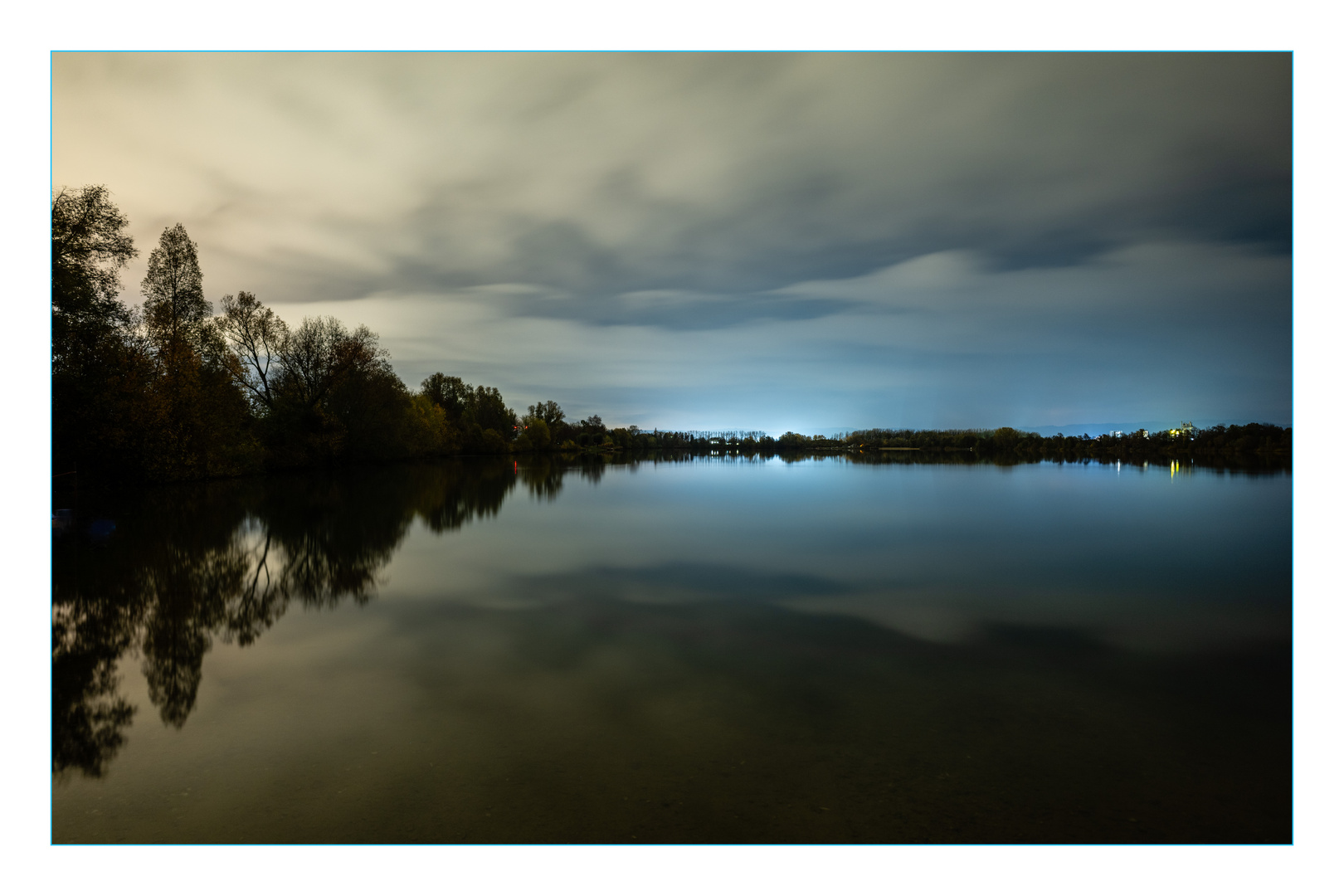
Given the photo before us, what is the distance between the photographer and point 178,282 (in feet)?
113

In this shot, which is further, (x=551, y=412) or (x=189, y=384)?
(x=551, y=412)

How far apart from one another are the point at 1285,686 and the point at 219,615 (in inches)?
450

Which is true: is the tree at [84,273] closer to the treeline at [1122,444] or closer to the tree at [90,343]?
the tree at [90,343]

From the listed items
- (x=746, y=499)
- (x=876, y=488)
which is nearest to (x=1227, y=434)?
(x=876, y=488)

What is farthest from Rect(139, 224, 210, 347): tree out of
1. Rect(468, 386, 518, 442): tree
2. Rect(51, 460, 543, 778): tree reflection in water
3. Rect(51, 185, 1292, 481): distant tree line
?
Rect(468, 386, 518, 442): tree

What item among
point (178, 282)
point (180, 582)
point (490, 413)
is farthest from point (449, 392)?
point (180, 582)

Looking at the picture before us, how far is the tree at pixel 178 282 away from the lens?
33562mm

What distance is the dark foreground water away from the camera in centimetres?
364

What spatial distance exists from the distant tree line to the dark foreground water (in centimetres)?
1531

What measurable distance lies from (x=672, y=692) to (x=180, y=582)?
8770 millimetres

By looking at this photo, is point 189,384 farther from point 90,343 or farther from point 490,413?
point 490,413

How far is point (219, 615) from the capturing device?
799 centimetres

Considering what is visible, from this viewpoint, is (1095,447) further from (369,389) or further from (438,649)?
(438,649)

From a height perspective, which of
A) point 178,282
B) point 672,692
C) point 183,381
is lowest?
point 672,692
